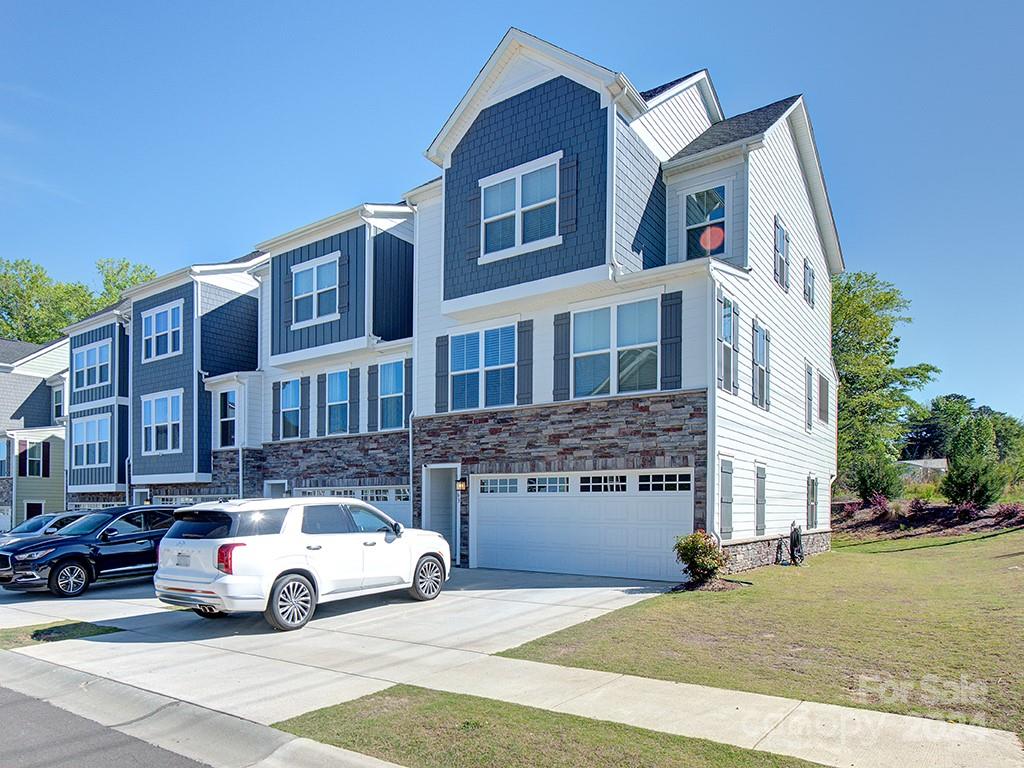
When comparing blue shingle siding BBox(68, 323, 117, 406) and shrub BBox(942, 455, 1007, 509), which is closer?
shrub BBox(942, 455, 1007, 509)

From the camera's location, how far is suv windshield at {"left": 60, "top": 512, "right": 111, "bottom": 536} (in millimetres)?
15266

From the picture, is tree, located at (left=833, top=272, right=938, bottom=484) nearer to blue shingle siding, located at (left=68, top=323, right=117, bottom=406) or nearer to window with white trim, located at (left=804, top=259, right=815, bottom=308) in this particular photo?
window with white trim, located at (left=804, top=259, right=815, bottom=308)

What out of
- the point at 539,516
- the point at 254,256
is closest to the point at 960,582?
the point at 539,516

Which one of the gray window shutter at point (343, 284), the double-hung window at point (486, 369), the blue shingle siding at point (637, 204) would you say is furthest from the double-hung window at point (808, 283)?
the gray window shutter at point (343, 284)

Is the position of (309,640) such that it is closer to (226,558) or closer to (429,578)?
(226,558)

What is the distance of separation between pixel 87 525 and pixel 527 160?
11727 mm

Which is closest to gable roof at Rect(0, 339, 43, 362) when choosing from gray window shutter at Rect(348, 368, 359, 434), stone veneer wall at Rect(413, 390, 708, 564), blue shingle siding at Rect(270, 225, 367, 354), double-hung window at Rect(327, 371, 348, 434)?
blue shingle siding at Rect(270, 225, 367, 354)

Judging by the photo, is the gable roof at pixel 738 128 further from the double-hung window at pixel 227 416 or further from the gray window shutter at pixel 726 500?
the double-hung window at pixel 227 416

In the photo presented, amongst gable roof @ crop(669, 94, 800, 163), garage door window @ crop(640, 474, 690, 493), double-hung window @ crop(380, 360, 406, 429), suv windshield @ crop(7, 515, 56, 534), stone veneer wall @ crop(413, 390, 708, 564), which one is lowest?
suv windshield @ crop(7, 515, 56, 534)

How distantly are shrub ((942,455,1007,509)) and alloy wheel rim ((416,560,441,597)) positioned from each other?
24171 millimetres

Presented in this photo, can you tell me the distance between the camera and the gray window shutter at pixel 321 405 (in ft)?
74.3

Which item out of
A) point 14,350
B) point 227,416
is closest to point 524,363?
point 227,416

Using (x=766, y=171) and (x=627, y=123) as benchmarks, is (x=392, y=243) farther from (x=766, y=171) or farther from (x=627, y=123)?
(x=766, y=171)

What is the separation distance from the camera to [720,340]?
14828 mm
